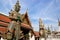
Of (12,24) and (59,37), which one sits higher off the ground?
(12,24)

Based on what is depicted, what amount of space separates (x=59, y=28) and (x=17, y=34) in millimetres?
15471

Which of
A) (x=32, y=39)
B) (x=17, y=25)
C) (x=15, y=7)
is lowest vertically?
(x=32, y=39)

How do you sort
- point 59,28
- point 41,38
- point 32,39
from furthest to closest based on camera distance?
point 59,28
point 32,39
point 41,38

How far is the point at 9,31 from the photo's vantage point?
43.8 feet

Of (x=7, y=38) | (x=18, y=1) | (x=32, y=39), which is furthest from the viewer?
(x=32, y=39)

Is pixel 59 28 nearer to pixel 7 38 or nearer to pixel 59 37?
pixel 59 37

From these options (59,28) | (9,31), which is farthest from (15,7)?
(59,28)

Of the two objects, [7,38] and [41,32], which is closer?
[7,38]

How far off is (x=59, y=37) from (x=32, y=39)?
4.84 meters

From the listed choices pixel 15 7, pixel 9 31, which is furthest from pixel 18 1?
pixel 9 31

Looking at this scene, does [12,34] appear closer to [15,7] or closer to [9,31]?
[9,31]

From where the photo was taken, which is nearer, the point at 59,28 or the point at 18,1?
the point at 18,1

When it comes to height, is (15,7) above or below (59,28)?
above

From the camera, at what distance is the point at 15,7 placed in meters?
14.9
